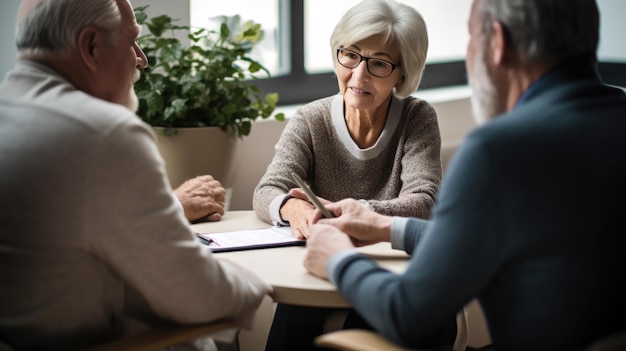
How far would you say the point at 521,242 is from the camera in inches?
57.0

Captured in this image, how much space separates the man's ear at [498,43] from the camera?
1559mm

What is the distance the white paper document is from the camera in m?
2.18

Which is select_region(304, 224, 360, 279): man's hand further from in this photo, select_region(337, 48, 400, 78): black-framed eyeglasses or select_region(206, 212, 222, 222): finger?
select_region(337, 48, 400, 78): black-framed eyeglasses

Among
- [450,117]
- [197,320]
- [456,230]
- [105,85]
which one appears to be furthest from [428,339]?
[450,117]

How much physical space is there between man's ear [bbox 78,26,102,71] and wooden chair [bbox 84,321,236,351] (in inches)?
22.9

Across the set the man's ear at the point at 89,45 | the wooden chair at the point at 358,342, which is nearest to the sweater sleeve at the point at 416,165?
the wooden chair at the point at 358,342

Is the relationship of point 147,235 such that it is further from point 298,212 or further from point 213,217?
point 213,217

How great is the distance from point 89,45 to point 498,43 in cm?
85

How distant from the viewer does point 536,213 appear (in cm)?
144

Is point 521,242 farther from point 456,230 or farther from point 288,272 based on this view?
point 288,272

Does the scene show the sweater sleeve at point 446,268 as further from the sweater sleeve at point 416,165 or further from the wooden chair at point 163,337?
the sweater sleeve at point 416,165

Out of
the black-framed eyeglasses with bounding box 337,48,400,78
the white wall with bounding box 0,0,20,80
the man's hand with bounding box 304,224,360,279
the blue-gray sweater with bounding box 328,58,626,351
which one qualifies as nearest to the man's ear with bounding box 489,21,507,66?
the blue-gray sweater with bounding box 328,58,626,351

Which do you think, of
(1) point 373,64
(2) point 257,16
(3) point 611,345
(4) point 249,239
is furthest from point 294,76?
(3) point 611,345

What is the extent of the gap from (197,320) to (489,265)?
0.61 metres
